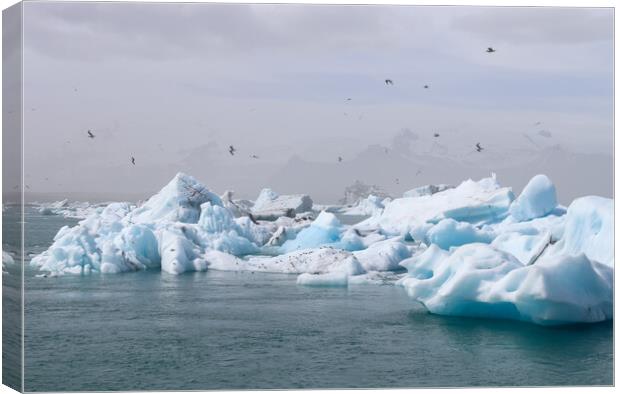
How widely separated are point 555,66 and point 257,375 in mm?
5369

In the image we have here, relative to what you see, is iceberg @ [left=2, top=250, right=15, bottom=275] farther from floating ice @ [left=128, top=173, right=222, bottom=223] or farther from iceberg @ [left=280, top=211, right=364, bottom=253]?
iceberg @ [left=280, top=211, right=364, bottom=253]

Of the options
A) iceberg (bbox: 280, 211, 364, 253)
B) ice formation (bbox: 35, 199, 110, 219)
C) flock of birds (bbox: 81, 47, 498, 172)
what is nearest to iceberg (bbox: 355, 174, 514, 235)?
iceberg (bbox: 280, 211, 364, 253)

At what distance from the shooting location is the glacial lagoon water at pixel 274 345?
37.9 ft

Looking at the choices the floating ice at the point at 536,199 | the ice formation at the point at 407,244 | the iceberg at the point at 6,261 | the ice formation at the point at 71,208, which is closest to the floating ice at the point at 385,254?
the ice formation at the point at 407,244

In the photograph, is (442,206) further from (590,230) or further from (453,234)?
(590,230)

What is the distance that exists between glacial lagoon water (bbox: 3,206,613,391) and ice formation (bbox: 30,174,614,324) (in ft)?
1.34

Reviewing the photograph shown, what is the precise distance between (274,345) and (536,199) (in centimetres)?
448

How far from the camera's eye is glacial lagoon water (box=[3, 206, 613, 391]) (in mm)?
11547

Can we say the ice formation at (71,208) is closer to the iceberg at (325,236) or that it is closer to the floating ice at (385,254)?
the iceberg at (325,236)

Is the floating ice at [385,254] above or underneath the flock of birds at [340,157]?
underneath

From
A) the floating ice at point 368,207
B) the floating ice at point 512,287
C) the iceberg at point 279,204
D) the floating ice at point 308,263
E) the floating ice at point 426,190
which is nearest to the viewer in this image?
the floating ice at point 512,287

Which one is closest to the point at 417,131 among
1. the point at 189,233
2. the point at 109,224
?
the point at 109,224

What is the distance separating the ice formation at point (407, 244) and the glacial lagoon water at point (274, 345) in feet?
1.34

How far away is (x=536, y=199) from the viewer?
14.5 m
